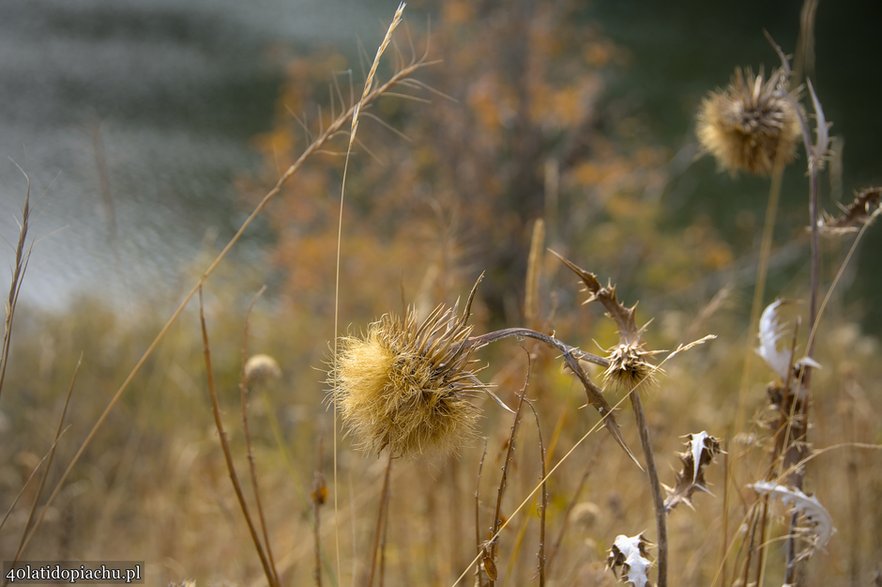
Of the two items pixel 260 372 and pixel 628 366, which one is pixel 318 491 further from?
pixel 628 366

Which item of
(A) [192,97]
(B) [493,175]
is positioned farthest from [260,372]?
(A) [192,97]

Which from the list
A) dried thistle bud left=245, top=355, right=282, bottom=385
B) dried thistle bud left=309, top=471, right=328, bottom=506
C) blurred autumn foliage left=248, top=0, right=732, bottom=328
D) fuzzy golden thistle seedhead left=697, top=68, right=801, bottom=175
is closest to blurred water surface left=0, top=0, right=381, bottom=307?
blurred autumn foliage left=248, top=0, right=732, bottom=328

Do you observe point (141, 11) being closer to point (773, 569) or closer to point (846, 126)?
point (846, 126)

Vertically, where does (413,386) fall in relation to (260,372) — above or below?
below

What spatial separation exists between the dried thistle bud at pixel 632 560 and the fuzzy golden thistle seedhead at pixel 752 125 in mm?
512

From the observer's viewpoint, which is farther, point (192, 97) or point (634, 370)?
point (192, 97)

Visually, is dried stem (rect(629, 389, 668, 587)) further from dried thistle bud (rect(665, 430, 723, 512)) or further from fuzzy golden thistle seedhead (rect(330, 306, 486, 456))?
fuzzy golden thistle seedhead (rect(330, 306, 486, 456))

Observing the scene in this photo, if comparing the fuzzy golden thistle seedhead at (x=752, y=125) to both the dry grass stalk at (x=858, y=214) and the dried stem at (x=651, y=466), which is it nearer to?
the dry grass stalk at (x=858, y=214)

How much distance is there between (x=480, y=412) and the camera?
682mm

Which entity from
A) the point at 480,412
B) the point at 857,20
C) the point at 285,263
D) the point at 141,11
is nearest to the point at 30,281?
the point at 285,263

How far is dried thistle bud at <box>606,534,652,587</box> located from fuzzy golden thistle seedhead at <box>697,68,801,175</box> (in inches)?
20.1

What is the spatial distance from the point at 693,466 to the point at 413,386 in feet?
0.83

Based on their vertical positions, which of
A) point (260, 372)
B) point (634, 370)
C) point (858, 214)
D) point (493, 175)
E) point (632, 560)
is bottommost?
point (632, 560)

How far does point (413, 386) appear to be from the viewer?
2.17 ft
